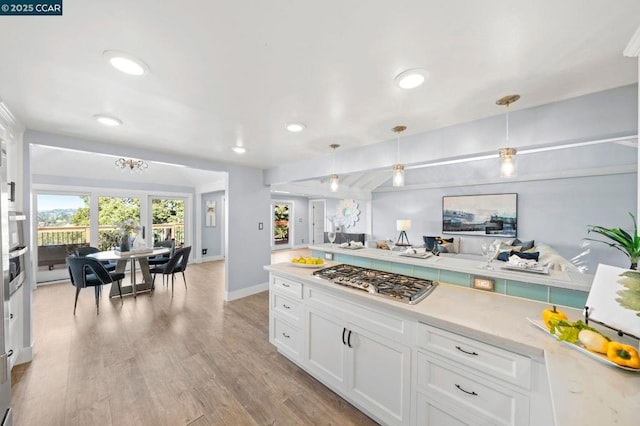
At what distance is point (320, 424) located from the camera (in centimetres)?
170

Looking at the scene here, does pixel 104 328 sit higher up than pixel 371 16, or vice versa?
pixel 371 16

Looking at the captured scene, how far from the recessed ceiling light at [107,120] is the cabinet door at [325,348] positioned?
2.46 meters

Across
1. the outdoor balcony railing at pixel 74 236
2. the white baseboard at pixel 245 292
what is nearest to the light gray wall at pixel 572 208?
the white baseboard at pixel 245 292

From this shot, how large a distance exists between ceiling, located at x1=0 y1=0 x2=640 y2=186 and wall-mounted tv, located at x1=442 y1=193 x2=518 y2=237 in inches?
200

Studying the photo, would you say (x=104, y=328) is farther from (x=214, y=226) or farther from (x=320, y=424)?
(x=214, y=226)

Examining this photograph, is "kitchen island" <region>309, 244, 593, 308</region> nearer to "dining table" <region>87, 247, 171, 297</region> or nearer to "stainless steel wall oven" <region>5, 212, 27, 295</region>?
"stainless steel wall oven" <region>5, 212, 27, 295</region>

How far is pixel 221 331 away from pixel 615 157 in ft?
25.0

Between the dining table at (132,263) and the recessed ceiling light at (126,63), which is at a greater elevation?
the recessed ceiling light at (126,63)

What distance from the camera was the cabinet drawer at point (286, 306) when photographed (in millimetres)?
2277

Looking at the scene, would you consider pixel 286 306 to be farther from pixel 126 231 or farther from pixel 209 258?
pixel 209 258

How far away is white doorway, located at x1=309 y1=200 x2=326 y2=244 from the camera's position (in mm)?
10688

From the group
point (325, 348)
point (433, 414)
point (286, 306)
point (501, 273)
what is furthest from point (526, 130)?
point (286, 306)

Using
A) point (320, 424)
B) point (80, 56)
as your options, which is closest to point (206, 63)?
point (80, 56)

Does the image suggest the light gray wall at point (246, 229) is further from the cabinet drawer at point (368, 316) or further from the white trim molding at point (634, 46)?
the white trim molding at point (634, 46)
